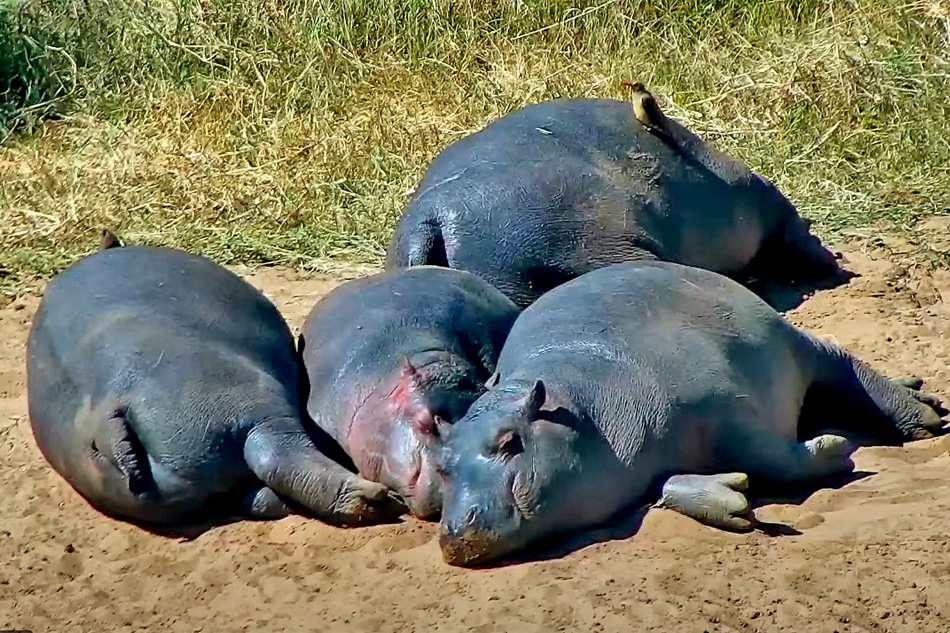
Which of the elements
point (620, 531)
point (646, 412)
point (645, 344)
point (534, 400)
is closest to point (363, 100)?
point (645, 344)

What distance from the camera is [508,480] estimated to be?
4129mm

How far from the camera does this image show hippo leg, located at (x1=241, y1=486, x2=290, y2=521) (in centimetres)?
468

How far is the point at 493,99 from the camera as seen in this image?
8.75 m

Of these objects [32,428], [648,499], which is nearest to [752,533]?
[648,499]

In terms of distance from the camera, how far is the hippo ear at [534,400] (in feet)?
13.8

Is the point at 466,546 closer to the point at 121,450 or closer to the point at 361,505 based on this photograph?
the point at 361,505

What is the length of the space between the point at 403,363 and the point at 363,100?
4.45 metres

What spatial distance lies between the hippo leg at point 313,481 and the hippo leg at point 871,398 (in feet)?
5.03

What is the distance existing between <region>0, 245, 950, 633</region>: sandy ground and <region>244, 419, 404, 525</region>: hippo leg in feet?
0.21

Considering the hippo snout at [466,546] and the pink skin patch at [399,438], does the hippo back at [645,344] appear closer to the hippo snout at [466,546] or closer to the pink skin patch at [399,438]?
the pink skin patch at [399,438]

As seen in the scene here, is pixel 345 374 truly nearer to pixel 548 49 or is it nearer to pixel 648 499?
pixel 648 499

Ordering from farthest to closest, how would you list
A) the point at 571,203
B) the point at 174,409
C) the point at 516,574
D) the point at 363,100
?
the point at 363,100, the point at 571,203, the point at 174,409, the point at 516,574

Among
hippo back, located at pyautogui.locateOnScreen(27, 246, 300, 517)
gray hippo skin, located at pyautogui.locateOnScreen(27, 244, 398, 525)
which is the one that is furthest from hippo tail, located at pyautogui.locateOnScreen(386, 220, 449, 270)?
gray hippo skin, located at pyautogui.locateOnScreen(27, 244, 398, 525)

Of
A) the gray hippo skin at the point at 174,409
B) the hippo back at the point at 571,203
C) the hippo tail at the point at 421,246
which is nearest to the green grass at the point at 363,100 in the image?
the hippo back at the point at 571,203
